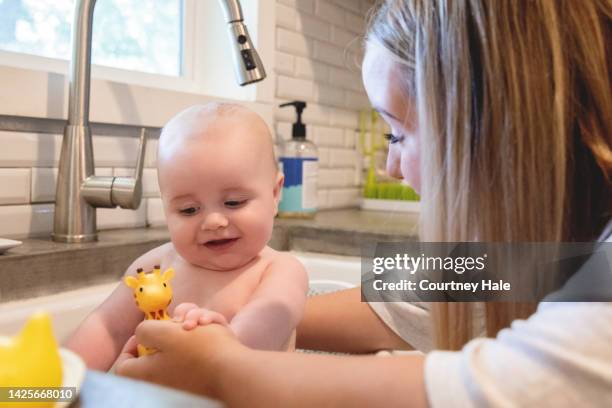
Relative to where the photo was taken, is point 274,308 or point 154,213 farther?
point 154,213

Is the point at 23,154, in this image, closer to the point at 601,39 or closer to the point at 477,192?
the point at 477,192

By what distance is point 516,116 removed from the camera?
552 millimetres

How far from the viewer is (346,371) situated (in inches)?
18.8

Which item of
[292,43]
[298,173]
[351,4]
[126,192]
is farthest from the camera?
[351,4]

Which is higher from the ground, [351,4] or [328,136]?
[351,4]

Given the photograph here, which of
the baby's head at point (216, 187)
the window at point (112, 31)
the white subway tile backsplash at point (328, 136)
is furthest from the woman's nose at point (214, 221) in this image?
the white subway tile backsplash at point (328, 136)

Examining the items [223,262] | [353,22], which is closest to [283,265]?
[223,262]

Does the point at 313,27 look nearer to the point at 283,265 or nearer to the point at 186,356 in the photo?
the point at 283,265

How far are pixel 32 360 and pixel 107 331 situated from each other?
460mm

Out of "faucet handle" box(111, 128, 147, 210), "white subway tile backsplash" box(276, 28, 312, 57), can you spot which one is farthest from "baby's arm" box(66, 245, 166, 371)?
"white subway tile backsplash" box(276, 28, 312, 57)

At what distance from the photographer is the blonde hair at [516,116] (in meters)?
0.55

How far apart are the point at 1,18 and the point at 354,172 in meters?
1.20

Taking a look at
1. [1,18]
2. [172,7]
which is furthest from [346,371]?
[172,7]

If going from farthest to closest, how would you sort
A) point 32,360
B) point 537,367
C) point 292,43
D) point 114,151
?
1. point 292,43
2. point 114,151
3. point 537,367
4. point 32,360
